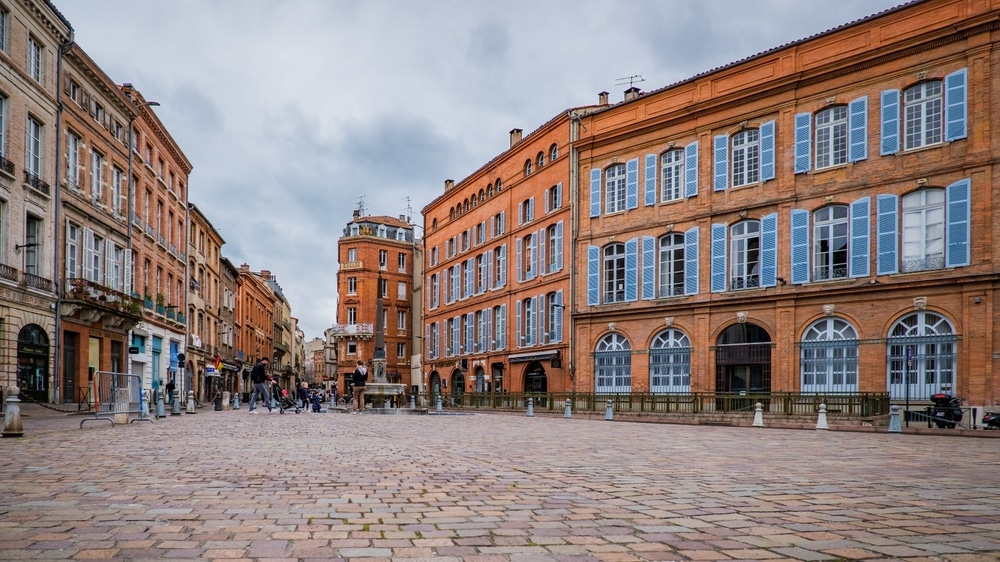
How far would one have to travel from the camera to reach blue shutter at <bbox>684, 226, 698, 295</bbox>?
105 ft

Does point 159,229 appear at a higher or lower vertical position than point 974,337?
higher

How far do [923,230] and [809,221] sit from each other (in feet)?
12.6

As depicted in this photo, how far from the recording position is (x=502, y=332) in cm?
4459

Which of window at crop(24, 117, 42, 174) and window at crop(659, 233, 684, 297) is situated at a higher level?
window at crop(24, 117, 42, 174)

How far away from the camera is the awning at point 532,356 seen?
3801 cm

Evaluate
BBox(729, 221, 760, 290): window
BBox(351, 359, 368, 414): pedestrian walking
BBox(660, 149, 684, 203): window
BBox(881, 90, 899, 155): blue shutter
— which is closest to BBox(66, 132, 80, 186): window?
BBox(351, 359, 368, 414): pedestrian walking

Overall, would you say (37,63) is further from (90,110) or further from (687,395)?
(687,395)

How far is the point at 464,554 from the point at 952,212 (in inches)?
976

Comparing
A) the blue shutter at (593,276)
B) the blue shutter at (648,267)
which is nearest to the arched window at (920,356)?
the blue shutter at (648,267)

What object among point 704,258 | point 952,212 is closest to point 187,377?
point 704,258

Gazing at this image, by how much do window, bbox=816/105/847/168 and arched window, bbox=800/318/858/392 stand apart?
5.54m

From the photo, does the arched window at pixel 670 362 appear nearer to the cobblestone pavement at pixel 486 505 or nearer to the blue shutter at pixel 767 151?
the blue shutter at pixel 767 151

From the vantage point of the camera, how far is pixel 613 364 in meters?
34.9

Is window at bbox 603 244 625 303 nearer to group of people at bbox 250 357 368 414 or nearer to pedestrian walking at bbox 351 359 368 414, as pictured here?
group of people at bbox 250 357 368 414
